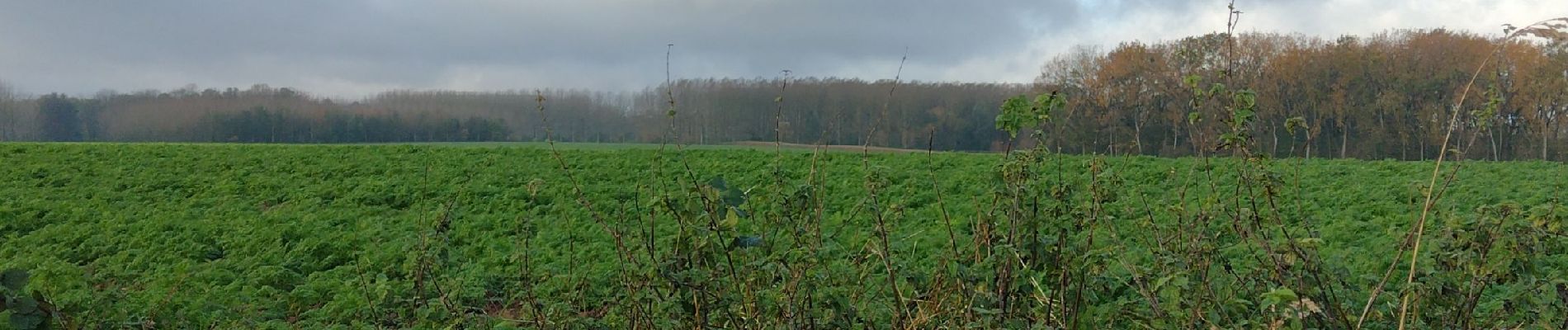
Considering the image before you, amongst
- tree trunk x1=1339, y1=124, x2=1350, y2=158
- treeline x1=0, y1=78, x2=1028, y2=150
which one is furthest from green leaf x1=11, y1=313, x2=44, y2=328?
tree trunk x1=1339, y1=124, x2=1350, y2=158

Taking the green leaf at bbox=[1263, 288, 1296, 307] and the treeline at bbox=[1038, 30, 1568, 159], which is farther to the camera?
the treeline at bbox=[1038, 30, 1568, 159]

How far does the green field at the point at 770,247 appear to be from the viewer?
2830 mm

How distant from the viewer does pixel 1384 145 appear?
1510 inches

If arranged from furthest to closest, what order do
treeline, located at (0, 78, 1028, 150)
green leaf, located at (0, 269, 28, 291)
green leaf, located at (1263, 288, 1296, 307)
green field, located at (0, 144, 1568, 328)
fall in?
treeline, located at (0, 78, 1028, 150), green field, located at (0, 144, 1568, 328), green leaf, located at (0, 269, 28, 291), green leaf, located at (1263, 288, 1296, 307)

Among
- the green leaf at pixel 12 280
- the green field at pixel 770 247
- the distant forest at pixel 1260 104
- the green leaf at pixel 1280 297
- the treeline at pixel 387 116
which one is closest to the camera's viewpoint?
the green leaf at pixel 1280 297

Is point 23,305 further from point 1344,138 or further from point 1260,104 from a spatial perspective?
point 1344,138

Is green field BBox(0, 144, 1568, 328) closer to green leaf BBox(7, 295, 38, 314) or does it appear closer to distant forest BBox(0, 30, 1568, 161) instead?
green leaf BBox(7, 295, 38, 314)

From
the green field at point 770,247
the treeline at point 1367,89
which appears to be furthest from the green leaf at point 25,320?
the treeline at point 1367,89

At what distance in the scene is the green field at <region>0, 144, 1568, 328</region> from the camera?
2830mm

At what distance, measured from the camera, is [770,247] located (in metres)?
3.21

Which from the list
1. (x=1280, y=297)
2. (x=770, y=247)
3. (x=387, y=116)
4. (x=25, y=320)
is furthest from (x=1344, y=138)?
(x=387, y=116)

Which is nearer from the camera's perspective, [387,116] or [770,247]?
[770,247]

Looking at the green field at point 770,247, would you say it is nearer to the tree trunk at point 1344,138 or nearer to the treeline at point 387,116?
the treeline at point 387,116

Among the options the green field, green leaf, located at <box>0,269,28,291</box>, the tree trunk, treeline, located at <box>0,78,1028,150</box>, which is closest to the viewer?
green leaf, located at <box>0,269,28,291</box>
